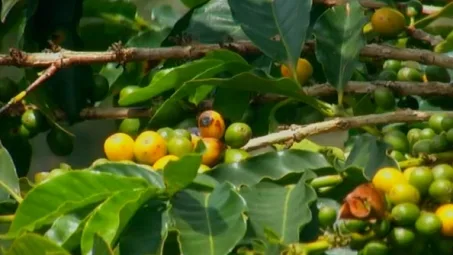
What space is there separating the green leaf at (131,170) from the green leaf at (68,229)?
0.06 meters

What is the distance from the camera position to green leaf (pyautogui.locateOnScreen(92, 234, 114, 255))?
107 centimetres

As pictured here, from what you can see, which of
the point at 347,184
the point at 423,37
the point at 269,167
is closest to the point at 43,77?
the point at 269,167

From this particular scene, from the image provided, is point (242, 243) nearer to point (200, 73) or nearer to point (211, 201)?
point (211, 201)

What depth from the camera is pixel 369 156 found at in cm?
130

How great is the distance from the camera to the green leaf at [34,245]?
1099mm

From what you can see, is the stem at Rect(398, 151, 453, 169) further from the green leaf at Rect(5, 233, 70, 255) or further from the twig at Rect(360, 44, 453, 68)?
the green leaf at Rect(5, 233, 70, 255)

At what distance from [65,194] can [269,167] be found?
247mm

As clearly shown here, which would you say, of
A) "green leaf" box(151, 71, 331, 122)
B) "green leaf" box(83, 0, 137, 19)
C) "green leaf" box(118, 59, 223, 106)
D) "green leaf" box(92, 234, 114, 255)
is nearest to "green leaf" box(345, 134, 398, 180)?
"green leaf" box(151, 71, 331, 122)

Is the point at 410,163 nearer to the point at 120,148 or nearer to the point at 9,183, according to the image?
the point at 120,148

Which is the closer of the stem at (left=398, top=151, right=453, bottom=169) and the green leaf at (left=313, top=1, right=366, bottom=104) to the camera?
the stem at (left=398, top=151, right=453, bottom=169)

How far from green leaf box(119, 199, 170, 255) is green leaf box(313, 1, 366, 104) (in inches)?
13.6

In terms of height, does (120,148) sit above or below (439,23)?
above

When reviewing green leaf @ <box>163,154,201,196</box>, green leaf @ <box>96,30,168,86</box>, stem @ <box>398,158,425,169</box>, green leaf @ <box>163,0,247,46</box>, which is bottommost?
green leaf @ <box>96,30,168,86</box>

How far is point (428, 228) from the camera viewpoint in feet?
3.88
